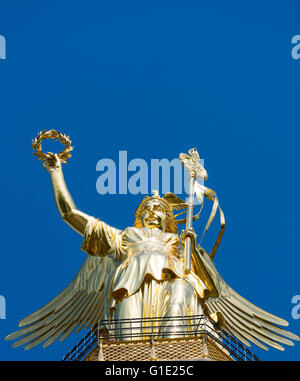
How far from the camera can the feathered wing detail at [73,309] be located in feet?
95.4

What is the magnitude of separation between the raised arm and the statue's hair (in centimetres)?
199

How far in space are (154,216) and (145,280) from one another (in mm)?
2725

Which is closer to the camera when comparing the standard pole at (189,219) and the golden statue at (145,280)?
the golden statue at (145,280)

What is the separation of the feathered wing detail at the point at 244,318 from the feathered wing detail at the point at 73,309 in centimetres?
262

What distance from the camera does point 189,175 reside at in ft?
99.2

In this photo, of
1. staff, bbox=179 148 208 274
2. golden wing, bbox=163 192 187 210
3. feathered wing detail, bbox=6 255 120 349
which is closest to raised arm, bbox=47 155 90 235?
feathered wing detail, bbox=6 255 120 349

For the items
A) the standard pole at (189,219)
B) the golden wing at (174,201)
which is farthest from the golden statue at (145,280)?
the golden wing at (174,201)

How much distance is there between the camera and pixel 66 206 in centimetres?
2847

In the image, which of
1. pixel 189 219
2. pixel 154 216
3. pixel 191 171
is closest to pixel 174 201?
pixel 191 171

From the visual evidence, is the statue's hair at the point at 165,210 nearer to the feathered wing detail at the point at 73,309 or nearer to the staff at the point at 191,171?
the staff at the point at 191,171

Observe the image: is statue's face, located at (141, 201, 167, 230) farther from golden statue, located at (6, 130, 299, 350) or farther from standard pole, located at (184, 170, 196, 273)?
standard pole, located at (184, 170, 196, 273)

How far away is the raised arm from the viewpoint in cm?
2847
